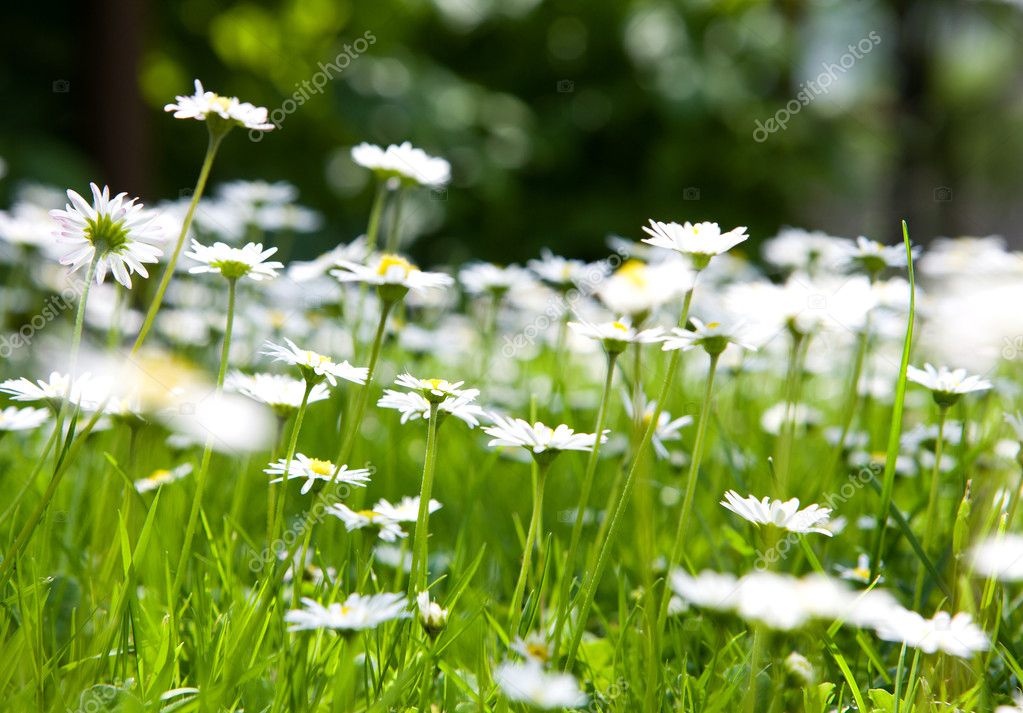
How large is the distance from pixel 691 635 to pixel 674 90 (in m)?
3.96

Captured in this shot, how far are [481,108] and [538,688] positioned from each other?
4.01 metres

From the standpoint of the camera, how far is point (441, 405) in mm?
757

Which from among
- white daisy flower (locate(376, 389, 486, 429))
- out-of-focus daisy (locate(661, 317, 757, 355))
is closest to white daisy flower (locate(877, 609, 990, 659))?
out-of-focus daisy (locate(661, 317, 757, 355))

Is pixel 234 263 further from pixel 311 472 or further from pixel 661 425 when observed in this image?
pixel 661 425

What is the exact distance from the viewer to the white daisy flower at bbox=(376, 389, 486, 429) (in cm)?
75

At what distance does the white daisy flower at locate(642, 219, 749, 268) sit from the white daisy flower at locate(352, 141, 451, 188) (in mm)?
358

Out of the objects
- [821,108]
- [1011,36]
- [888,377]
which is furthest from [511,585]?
[1011,36]

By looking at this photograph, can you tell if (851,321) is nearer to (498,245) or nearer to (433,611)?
(433,611)

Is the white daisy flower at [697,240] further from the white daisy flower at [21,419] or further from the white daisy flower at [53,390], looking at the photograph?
the white daisy flower at [21,419]

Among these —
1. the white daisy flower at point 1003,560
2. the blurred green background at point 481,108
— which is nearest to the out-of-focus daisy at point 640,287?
the white daisy flower at point 1003,560

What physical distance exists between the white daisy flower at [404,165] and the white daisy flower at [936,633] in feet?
2.08

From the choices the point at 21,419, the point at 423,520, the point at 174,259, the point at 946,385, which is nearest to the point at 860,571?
the point at 946,385

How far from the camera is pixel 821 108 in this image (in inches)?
208

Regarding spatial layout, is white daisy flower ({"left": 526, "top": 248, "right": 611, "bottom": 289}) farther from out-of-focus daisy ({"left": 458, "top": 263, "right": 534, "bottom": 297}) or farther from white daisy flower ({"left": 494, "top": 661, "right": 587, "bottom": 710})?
white daisy flower ({"left": 494, "top": 661, "right": 587, "bottom": 710})
